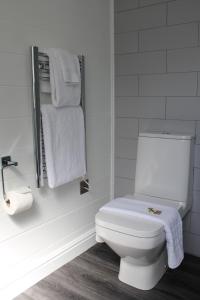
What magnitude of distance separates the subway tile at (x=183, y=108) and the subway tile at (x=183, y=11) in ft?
1.81

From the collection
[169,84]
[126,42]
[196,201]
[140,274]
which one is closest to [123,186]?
[196,201]

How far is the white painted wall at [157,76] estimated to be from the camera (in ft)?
7.27

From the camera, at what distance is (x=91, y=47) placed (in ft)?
7.72

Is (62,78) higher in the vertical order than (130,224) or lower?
higher

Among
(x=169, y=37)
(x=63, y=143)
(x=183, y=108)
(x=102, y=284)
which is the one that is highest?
(x=169, y=37)

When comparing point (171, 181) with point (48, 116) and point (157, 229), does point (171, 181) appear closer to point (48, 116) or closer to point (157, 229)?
point (157, 229)

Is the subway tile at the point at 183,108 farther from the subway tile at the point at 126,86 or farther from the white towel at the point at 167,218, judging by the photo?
the white towel at the point at 167,218

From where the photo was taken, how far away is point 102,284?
208 centimetres

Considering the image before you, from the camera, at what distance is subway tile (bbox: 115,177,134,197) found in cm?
265

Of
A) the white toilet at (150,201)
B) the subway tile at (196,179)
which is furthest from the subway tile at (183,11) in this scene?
the subway tile at (196,179)

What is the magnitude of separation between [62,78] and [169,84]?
2.76ft

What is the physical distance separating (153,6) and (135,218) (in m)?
1.56

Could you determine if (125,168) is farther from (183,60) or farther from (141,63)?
(183,60)

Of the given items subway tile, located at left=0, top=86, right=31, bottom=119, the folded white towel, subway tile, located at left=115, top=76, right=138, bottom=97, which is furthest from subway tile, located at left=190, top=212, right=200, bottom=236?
subway tile, located at left=0, top=86, right=31, bottom=119
